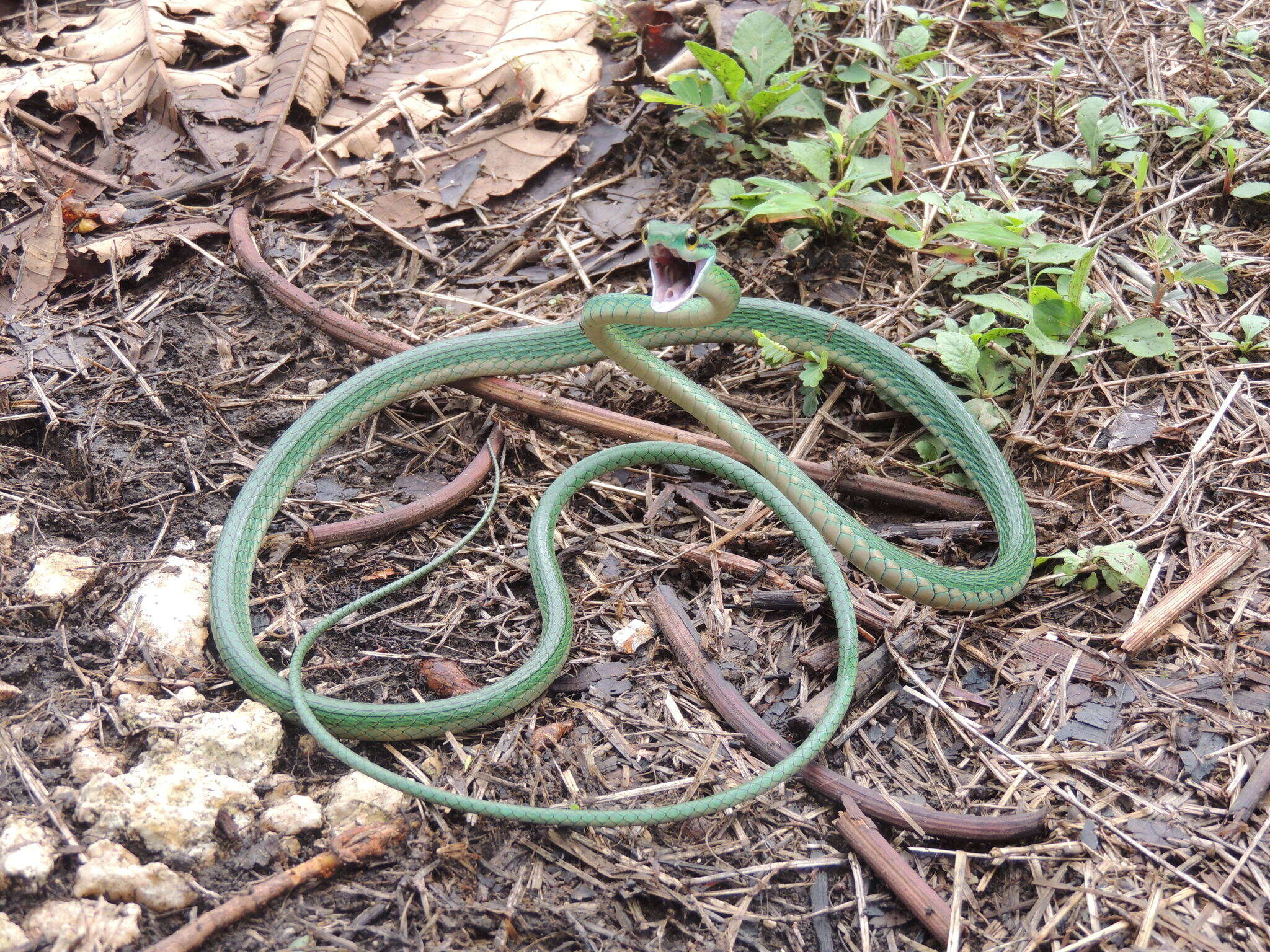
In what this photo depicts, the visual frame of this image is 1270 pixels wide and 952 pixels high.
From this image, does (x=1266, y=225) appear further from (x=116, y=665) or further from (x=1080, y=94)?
(x=116, y=665)

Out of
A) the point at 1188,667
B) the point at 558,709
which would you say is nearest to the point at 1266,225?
the point at 1188,667

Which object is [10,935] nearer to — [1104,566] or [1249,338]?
[1104,566]

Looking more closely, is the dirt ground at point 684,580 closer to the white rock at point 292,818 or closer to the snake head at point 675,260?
the white rock at point 292,818

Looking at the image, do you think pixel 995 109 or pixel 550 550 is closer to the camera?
pixel 550 550

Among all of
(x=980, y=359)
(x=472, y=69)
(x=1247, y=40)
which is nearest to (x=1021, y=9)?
(x=1247, y=40)

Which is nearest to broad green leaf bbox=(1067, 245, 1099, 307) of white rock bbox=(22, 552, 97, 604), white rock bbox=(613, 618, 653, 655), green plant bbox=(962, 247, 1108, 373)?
green plant bbox=(962, 247, 1108, 373)

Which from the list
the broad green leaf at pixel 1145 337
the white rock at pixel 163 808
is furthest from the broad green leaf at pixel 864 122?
the white rock at pixel 163 808
